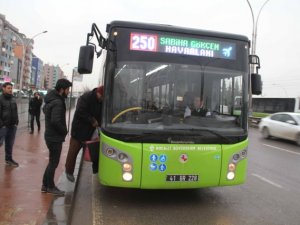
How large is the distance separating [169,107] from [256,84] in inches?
78.3

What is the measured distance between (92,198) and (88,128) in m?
1.38

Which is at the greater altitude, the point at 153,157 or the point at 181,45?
the point at 181,45

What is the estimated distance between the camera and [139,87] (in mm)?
6750

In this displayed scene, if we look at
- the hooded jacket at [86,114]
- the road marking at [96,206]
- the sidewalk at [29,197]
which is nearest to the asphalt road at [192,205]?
the road marking at [96,206]

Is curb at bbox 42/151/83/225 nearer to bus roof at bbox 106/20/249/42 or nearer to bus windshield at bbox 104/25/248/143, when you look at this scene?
bus windshield at bbox 104/25/248/143

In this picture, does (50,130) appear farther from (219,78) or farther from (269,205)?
(269,205)

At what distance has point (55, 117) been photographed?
22.2 feet

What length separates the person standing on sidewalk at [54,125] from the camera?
6.81 metres

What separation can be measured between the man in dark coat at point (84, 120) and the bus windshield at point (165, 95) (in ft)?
3.35

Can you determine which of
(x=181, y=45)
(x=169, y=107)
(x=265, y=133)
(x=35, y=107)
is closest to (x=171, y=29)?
(x=181, y=45)

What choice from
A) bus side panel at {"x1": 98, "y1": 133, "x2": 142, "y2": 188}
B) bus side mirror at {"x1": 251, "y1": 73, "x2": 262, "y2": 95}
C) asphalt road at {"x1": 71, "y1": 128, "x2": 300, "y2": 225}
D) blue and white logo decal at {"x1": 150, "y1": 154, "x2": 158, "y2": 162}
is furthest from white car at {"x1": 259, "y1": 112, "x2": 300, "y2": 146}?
bus side panel at {"x1": 98, "y1": 133, "x2": 142, "y2": 188}

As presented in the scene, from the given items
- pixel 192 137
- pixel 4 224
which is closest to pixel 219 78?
pixel 192 137

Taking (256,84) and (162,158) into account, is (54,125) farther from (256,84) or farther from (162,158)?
(256,84)

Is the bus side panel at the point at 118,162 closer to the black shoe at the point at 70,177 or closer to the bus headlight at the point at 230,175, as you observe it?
the black shoe at the point at 70,177
